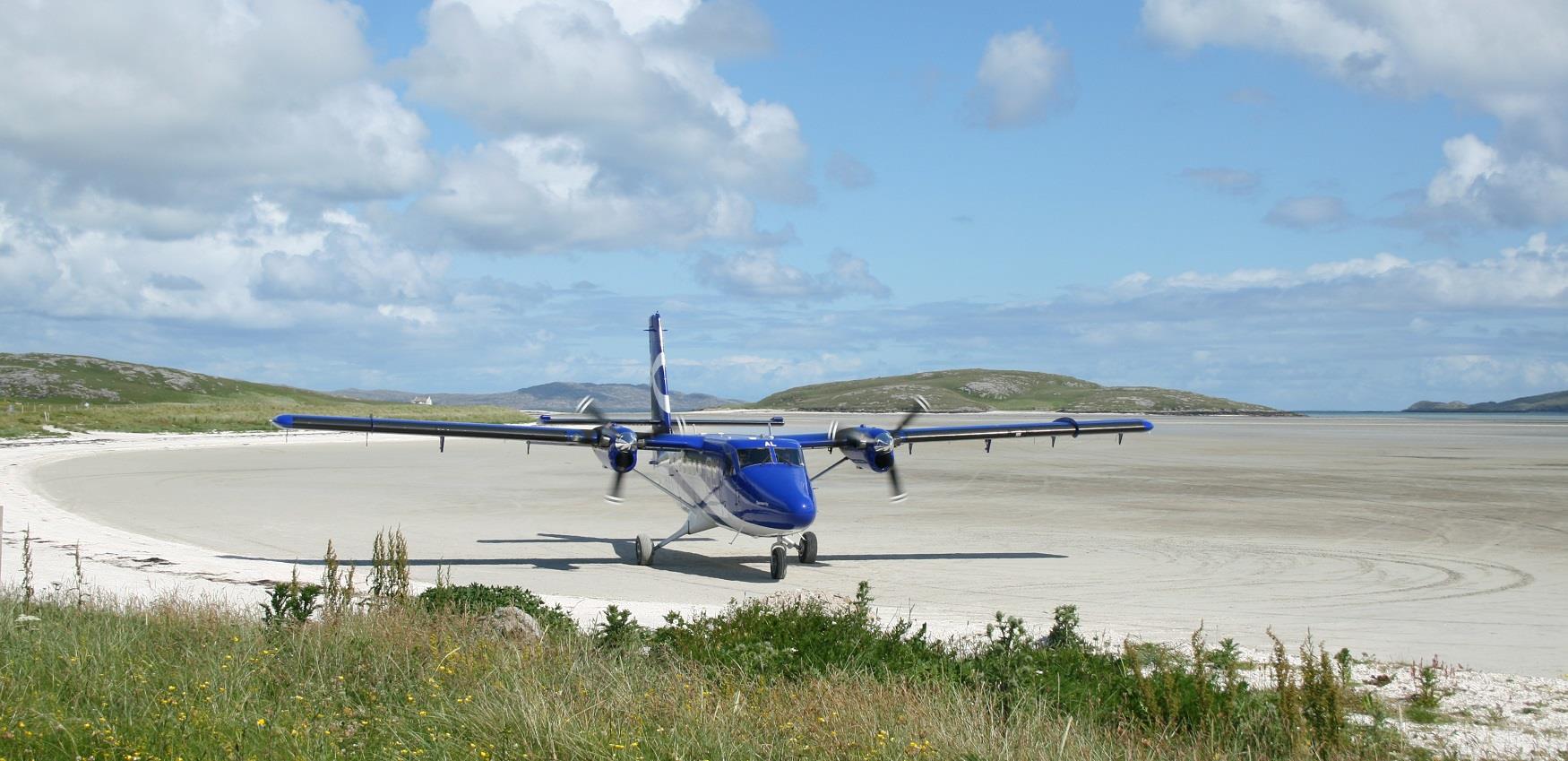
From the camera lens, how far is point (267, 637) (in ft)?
32.7

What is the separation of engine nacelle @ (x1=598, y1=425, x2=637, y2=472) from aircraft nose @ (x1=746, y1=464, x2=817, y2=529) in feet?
9.12

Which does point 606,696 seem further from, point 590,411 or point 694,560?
point 590,411

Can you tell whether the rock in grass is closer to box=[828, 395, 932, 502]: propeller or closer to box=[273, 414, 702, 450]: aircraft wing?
box=[273, 414, 702, 450]: aircraft wing

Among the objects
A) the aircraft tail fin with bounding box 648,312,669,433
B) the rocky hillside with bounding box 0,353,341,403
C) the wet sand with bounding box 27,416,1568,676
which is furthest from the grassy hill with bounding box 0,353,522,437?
the aircraft tail fin with bounding box 648,312,669,433

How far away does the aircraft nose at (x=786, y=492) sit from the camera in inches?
723

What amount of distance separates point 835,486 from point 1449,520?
17.7 metres

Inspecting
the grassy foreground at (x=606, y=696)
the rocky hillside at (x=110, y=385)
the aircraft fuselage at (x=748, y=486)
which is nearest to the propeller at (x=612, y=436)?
the aircraft fuselage at (x=748, y=486)

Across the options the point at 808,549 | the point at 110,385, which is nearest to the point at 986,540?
the point at 808,549

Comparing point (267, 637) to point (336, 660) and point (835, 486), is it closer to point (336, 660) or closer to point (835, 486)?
point (336, 660)

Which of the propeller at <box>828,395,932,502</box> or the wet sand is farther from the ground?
the propeller at <box>828,395,932,502</box>

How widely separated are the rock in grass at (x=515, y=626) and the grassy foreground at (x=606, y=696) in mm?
198

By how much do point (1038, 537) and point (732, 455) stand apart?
25.2 ft

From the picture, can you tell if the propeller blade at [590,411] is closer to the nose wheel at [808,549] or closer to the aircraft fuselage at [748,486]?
the aircraft fuselage at [748,486]

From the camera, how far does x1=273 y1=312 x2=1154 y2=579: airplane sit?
18.7m
